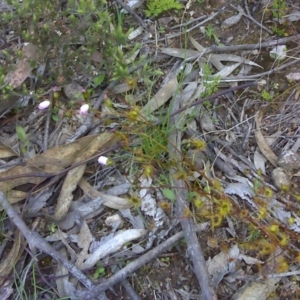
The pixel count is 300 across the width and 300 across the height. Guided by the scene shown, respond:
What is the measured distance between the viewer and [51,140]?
8.09 ft

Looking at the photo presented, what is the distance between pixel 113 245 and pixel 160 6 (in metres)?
1.21

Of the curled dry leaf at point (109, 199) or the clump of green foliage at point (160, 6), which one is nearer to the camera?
the curled dry leaf at point (109, 199)

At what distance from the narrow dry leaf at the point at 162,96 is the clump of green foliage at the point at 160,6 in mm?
383

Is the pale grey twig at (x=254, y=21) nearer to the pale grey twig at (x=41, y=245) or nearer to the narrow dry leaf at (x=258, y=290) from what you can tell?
the narrow dry leaf at (x=258, y=290)

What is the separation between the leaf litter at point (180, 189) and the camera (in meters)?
2.19

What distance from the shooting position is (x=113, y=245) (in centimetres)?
223

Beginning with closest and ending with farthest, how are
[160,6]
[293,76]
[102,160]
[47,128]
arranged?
[102,160]
[47,128]
[293,76]
[160,6]

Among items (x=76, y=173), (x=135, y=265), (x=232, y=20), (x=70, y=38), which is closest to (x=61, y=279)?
(x=135, y=265)

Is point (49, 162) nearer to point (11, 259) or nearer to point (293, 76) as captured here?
point (11, 259)

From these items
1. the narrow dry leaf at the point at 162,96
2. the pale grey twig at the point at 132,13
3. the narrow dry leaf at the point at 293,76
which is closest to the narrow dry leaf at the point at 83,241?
the narrow dry leaf at the point at 162,96

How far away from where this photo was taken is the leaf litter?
7.18 ft

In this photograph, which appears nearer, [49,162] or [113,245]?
[113,245]

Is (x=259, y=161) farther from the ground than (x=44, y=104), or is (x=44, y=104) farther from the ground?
(x=44, y=104)

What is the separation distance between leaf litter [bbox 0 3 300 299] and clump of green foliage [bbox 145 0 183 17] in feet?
0.98
